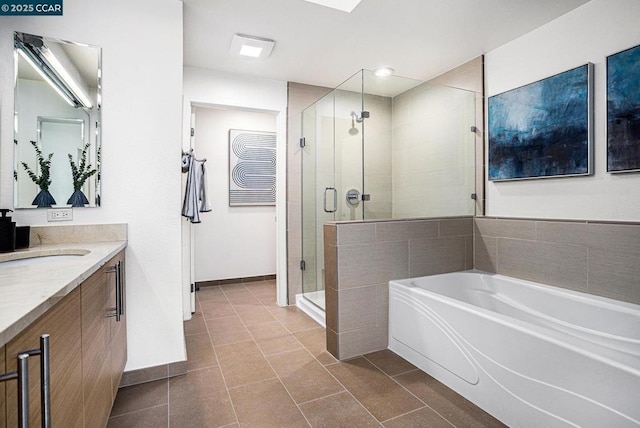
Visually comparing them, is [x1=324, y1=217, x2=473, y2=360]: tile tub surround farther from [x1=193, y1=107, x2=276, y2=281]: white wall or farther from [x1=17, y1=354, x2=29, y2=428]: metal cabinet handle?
[x1=193, y1=107, x2=276, y2=281]: white wall

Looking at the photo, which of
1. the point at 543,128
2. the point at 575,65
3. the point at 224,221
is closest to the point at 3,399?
the point at 543,128

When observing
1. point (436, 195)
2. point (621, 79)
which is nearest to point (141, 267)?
point (436, 195)

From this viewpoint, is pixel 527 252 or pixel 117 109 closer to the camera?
pixel 117 109

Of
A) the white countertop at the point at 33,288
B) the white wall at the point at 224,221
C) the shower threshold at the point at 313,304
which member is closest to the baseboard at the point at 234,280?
the white wall at the point at 224,221

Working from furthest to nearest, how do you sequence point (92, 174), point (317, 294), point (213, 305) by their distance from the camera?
Answer: point (213, 305), point (317, 294), point (92, 174)

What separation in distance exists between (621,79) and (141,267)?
10.4 ft

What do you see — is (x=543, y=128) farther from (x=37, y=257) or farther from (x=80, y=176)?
(x=37, y=257)

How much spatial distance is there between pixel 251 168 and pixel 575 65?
361cm

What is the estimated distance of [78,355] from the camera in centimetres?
101

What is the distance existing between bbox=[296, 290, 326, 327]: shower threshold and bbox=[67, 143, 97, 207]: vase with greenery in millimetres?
2055

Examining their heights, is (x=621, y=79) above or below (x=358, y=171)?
above

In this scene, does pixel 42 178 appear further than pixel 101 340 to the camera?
Yes

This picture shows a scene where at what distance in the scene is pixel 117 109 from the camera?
1.98 m

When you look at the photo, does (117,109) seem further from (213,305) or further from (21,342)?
(213,305)
